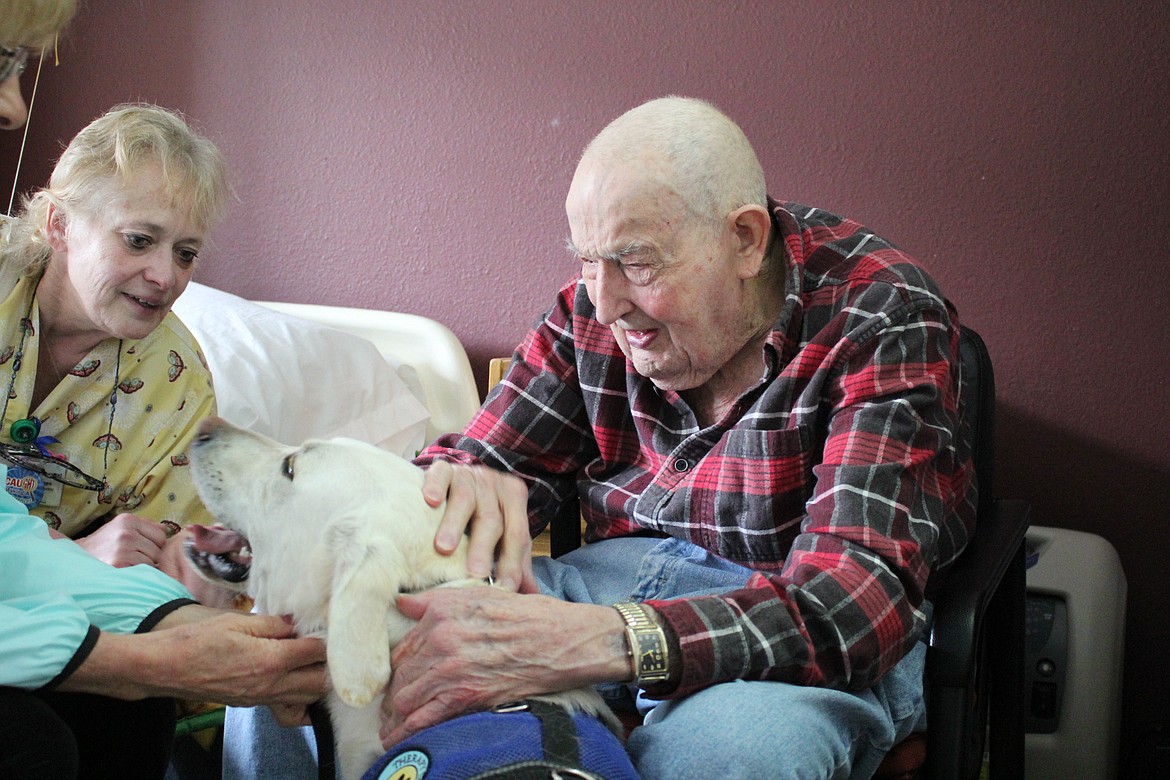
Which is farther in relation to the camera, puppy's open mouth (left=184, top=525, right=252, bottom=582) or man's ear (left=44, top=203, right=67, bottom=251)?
man's ear (left=44, top=203, right=67, bottom=251)

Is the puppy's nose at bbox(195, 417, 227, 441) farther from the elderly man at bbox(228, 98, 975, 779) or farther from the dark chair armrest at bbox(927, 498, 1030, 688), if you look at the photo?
the dark chair armrest at bbox(927, 498, 1030, 688)

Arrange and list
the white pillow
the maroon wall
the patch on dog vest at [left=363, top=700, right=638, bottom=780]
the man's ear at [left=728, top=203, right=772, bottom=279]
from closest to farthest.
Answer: the patch on dog vest at [left=363, top=700, right=638, bottom=780] → the man's ear at [left=728, top=203, right=772, bottom=279] → the maroon wall → the white pillow

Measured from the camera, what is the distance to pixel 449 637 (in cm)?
106

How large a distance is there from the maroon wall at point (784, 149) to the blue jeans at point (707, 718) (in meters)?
0.93

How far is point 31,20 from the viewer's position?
107cm

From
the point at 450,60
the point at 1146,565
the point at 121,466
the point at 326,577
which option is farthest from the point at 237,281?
the point at 1146,565

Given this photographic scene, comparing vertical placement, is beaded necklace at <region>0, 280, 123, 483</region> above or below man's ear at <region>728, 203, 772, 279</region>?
below

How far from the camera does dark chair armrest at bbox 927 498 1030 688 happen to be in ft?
3.91

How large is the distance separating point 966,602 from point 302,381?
1.47 meters

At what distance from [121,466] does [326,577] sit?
672 millimetres

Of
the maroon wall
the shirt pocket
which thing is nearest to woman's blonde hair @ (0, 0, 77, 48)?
the shirt pocket

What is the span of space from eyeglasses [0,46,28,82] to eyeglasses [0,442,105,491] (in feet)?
2.10

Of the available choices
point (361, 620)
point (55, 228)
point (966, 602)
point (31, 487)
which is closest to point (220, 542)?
point (361, 620)

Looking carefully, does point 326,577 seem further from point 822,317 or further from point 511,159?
point 511,159
